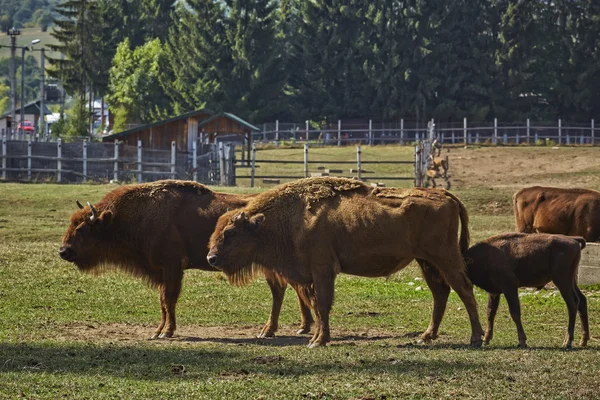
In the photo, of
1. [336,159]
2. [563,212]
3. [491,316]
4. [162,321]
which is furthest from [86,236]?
[336,159]

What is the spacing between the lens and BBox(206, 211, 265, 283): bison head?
1575 centimetres

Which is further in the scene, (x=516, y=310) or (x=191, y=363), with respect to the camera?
(x=516, y=310)

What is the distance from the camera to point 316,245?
1532 centimetres

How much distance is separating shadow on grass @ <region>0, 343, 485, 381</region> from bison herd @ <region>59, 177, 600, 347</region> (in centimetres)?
191

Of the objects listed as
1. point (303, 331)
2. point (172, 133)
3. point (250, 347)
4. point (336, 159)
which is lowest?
point (303, 331)

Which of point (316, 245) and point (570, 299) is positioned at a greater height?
point (316, 245)

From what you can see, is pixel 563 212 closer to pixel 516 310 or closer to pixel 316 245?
pixel 516 310

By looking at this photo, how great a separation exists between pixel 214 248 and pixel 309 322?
2047 millimetres

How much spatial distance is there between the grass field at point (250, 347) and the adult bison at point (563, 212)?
191cm

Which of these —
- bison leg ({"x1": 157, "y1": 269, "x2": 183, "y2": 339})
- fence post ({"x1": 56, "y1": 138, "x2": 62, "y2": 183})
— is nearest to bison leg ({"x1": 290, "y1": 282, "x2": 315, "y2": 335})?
bison leg ({"x1": 157, "y1": 269, "x2": 183, "y2": 339})

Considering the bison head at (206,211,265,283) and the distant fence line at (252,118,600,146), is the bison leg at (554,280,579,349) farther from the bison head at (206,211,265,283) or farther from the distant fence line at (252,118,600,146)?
the distant fence line at (252,118,600,146)

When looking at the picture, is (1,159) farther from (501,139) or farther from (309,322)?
(501,139)

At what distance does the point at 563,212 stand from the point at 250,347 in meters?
9.80

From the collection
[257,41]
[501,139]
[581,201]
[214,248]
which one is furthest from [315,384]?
[257,41]
